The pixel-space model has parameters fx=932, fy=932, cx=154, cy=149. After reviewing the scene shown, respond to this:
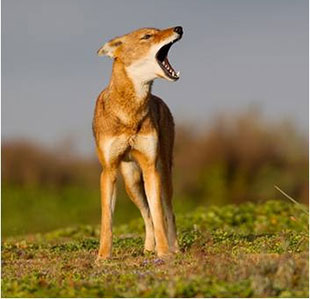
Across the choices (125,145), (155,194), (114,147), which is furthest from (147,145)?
(155,194)

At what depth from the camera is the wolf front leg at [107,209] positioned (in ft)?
35.0

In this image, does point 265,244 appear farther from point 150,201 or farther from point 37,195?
point 37,195

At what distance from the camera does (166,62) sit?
10812 mm

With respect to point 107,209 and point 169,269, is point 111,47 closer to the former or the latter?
point 107,209

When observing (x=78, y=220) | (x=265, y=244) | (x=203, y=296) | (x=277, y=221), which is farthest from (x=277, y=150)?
(x=203, y=296)

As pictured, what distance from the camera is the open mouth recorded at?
10.5 meters

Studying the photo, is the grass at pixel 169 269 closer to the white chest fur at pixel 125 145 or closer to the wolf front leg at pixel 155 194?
the wolf front leg at pixel 155 194

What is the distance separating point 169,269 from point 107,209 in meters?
1.92

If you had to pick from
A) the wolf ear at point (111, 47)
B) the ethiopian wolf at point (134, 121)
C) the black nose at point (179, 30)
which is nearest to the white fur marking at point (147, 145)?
the ethiopian wolf at point (134, 121)

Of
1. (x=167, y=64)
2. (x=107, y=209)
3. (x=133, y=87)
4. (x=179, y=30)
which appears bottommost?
(x=107, y=209)

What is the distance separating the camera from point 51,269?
9852mm

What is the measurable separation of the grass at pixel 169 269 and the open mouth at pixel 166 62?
6.57 ft

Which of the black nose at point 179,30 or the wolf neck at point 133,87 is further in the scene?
the wolf neck at point 133,87

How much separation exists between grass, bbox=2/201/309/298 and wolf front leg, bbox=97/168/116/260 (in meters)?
0.17
